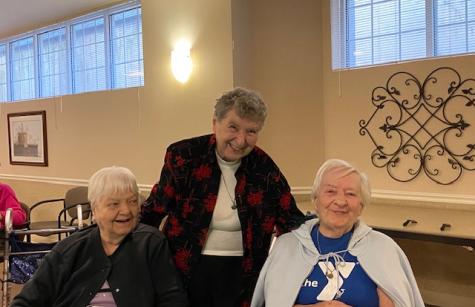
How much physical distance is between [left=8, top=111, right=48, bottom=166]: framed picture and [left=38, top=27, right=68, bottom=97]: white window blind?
0.37 m

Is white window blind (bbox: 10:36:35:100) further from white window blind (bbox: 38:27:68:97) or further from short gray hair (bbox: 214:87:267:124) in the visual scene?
short gray hair (bbox: 214:87:267:124)

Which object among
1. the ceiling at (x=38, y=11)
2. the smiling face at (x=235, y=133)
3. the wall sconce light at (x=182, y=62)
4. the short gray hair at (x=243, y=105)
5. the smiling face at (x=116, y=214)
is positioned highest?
the ceiling at (x=38, y=11)

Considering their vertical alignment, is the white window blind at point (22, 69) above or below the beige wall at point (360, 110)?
above

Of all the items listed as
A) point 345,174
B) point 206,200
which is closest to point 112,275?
point 206,200

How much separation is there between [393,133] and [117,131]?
3078 millimetres

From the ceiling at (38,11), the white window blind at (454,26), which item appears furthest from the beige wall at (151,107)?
the white window blind at (454,26)

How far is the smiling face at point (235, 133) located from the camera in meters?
1.78

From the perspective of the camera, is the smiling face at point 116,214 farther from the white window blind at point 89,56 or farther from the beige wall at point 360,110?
the white window blind at point 89,56

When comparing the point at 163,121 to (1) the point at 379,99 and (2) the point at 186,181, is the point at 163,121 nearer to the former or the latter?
(1) the point at 379,99

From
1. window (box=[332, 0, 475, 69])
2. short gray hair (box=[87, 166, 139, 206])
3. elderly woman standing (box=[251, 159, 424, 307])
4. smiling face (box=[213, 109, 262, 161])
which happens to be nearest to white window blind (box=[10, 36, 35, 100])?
window (box=[332, 0, 475, 69])

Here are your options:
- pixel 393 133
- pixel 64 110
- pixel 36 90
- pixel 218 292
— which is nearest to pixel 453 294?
pixel 393 133

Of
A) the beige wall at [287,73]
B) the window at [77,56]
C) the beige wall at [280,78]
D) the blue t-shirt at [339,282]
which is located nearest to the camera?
the blue t-shirt at [339,282]

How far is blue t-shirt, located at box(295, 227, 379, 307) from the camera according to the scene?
176 centimetres

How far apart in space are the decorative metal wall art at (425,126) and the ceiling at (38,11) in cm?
336
